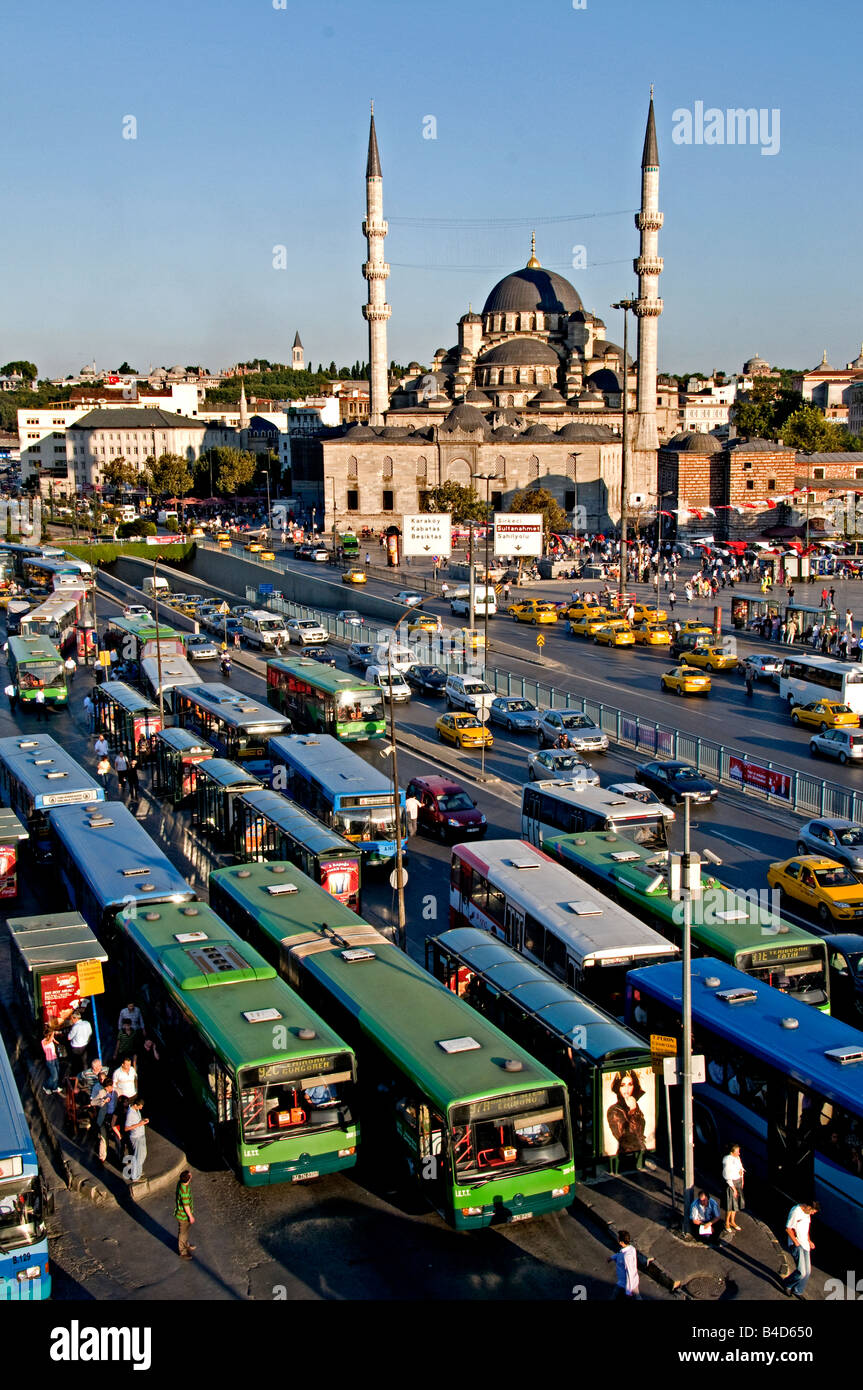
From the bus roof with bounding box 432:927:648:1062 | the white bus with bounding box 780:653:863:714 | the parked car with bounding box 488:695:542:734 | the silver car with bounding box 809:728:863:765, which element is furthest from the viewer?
the parked car with bounding box 488:695:542:734

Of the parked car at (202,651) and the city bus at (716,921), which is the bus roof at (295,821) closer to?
the city bus at (716,921)

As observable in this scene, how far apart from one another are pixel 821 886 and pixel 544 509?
6072 centimetres

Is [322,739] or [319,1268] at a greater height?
[322,739]

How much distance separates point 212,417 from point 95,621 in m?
119

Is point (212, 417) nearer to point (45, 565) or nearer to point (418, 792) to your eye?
point (45, 565)

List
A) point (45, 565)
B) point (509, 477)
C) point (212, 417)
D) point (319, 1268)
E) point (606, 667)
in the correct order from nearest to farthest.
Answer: point (319, 1268) < point (606, 667) < point (45, 565) < point (509, 477) < point (212, 417)

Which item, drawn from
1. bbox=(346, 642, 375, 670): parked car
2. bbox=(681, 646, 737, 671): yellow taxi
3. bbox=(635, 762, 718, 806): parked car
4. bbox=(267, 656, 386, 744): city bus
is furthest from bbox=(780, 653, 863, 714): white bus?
bbox=(346, 642, 375, 670): parked car

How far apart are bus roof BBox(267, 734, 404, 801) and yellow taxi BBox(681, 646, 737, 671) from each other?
16.8 metres

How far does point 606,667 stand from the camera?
4169 cm

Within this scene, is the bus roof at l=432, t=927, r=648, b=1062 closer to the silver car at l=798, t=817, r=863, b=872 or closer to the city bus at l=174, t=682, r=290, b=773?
the silver car at l=798, t=817, r=863, b=872

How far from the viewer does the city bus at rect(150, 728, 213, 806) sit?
87.1ft

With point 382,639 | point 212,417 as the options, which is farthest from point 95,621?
point 212,417

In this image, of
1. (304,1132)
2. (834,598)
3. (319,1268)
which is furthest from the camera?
(834,598)

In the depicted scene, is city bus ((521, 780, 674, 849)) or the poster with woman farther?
city bus ((521, 780, 674, 849))
